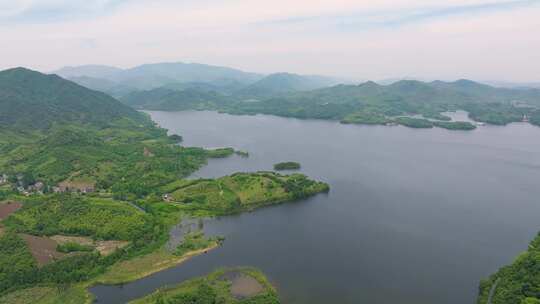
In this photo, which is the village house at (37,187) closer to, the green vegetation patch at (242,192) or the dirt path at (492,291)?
the green vegetation patch at (242,192)

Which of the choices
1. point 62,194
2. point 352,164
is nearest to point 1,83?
point 62,194

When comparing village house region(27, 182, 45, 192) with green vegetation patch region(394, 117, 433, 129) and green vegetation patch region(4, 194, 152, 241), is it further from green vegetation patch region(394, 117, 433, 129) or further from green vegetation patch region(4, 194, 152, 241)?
green vegetation patch region(394, 117, 433, 129)

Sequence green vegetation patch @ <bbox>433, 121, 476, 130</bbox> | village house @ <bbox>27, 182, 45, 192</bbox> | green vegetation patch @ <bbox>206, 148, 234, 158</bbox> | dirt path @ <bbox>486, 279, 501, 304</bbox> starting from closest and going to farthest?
dirt path @ <bbox>486, 279, 501, 304</bbox> < village house @ <bbox>27, 182, 45, 192</bbox> < green vegetation patch @ <bbox>206, 148, 234, 158</bbox> < green vegetation patch @ <bbox>433, 121, 476, 130</bbox>

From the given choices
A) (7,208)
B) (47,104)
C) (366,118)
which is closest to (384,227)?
(7,208)

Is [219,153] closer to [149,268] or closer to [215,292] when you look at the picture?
[149,268]

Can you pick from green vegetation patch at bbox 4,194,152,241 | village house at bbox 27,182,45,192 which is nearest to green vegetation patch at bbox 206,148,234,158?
village house at bbox 27,182,45,192

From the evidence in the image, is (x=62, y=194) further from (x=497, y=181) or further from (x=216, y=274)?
(x=497, y=181)

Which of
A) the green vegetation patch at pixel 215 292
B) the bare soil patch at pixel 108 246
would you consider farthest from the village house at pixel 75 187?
the green vegetation patch at pixel 215 292
